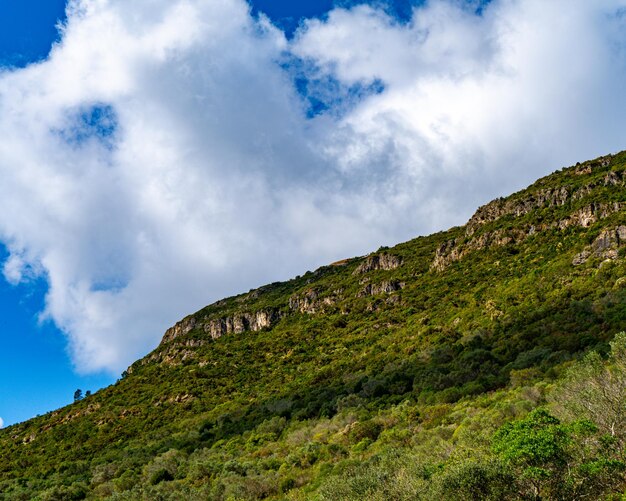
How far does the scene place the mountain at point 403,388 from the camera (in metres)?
24.8

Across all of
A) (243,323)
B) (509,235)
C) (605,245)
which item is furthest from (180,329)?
(605,245)

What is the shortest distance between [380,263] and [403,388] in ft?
247

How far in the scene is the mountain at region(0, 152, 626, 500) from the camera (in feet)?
81.2

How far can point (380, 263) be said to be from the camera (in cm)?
13575

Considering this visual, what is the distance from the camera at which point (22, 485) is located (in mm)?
63844

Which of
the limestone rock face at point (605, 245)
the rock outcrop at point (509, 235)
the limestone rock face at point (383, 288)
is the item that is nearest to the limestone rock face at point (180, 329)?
the limestone rock face at point (383, 288)

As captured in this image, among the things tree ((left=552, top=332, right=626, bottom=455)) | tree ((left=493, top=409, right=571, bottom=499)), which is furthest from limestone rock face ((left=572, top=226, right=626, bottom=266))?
tree ((left=493, top=409, right=571, bottom=499))

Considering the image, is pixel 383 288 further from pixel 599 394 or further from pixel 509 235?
pixel 599 394

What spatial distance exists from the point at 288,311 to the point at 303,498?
96.1 metres

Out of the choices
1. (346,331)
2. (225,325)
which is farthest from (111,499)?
(225,325)

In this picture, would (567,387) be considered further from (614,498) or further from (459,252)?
(459,252)

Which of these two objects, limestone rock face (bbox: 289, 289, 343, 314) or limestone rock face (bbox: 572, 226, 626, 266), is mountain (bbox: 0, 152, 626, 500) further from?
limestone rock face (bbox: 289, 289, 343, 314)

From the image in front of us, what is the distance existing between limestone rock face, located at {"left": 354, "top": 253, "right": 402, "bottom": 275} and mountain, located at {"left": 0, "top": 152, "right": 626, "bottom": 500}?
1.42ft

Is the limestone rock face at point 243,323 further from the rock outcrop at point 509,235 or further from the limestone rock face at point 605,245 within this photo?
the limestone rock face at point 605,245
